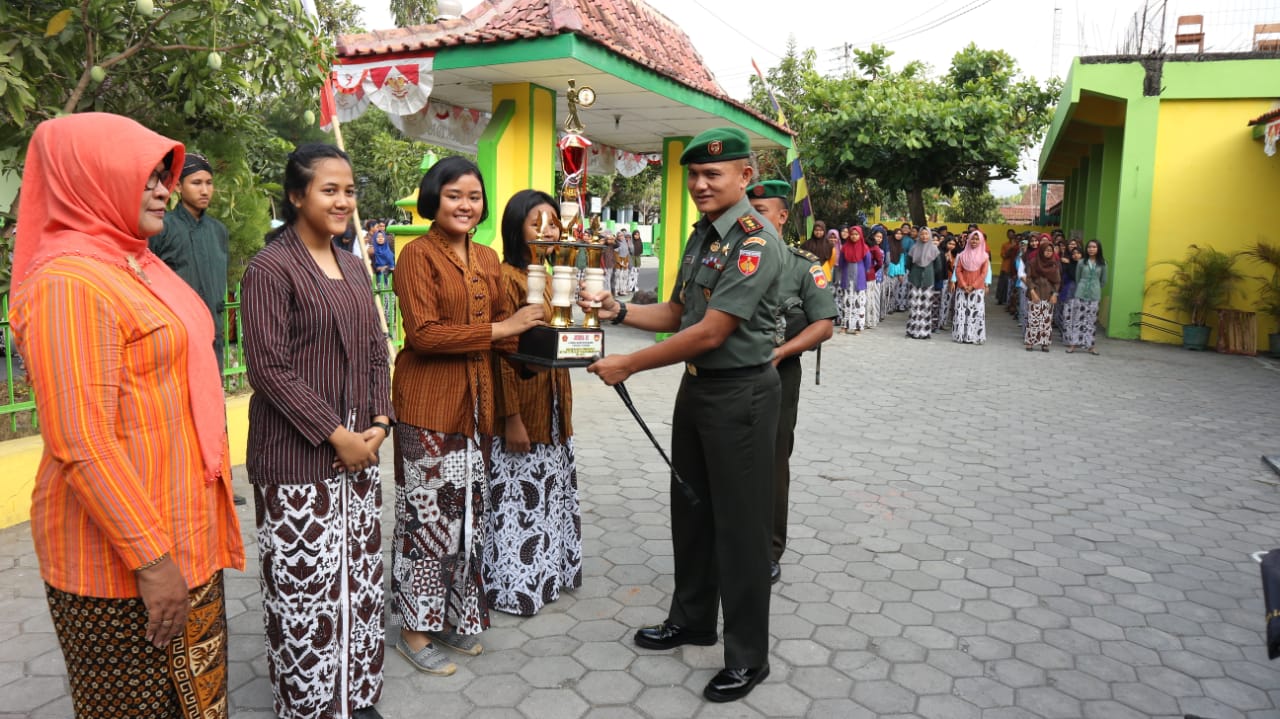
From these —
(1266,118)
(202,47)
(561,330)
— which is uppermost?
(1266,118)

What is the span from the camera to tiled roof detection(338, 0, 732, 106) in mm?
7152

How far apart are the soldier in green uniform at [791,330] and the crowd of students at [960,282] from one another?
8.56m

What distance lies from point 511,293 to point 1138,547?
3.72 metres

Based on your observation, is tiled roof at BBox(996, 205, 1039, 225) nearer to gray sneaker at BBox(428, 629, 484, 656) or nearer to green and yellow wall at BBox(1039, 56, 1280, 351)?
green and yellow wall at BBox(1039, 56, 1280, 351)

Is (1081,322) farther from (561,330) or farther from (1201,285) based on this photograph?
(561,330)

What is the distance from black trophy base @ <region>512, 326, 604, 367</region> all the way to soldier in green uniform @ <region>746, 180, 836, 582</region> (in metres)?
1.13

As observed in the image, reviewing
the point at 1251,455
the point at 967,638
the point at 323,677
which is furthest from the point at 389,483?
the point at 1251,455

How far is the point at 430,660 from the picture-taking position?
3.13 metres

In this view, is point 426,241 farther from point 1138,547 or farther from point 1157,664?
point 1138,547

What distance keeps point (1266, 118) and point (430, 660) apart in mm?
14278

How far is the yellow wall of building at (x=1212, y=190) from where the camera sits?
13.2 meters

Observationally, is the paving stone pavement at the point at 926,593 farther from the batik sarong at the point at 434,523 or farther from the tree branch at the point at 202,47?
the tree branch at the point at 202,47

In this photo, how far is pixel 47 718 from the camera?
2.77 meters

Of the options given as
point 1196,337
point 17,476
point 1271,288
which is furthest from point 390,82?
point 1271,288
